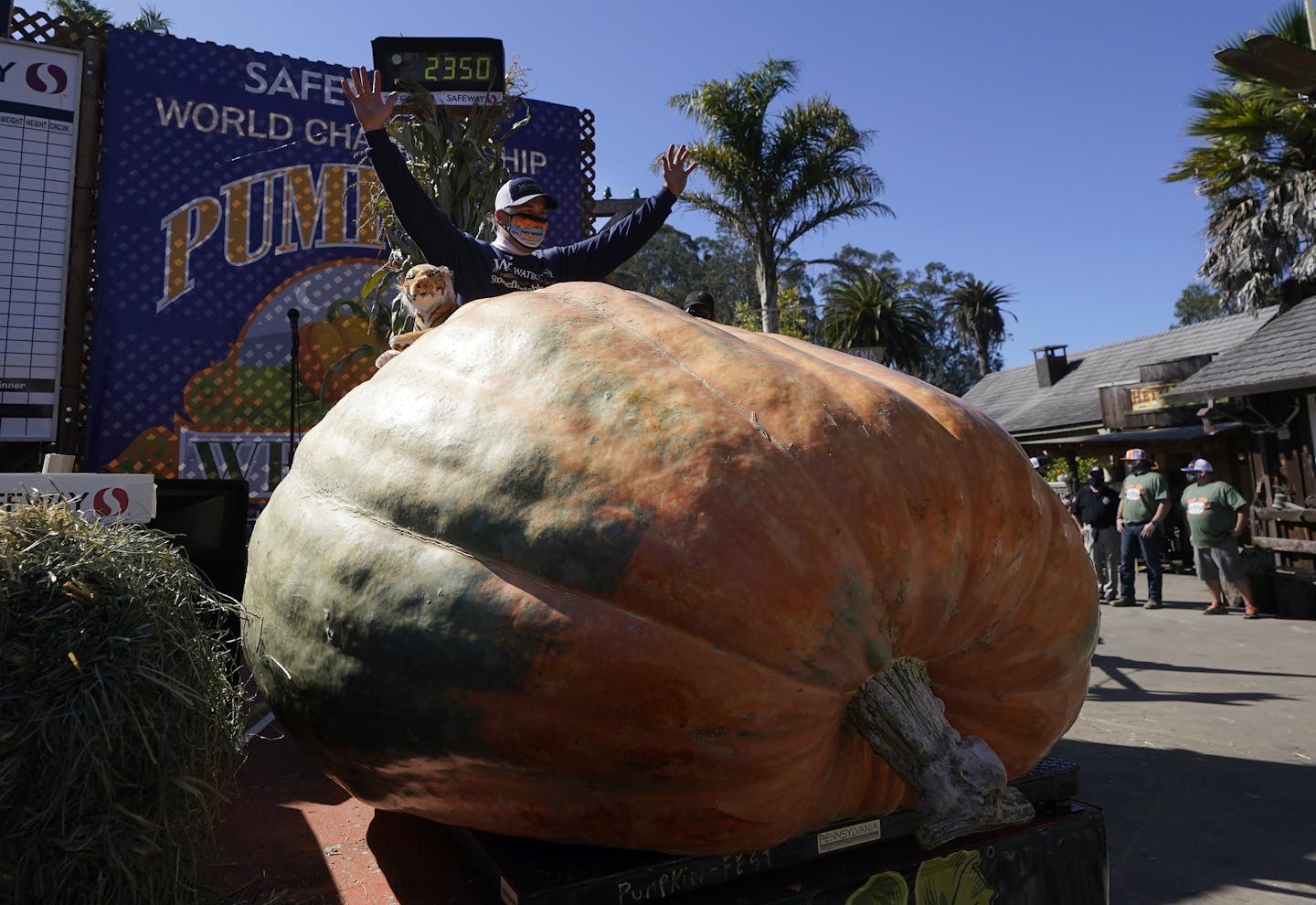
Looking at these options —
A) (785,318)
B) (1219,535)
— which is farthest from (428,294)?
(785,318)

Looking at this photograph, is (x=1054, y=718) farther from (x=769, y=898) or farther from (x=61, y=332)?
(x=61, y=332)

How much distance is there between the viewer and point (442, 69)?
6.18m

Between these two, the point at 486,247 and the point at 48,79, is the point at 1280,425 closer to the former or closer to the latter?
the point at 486,247

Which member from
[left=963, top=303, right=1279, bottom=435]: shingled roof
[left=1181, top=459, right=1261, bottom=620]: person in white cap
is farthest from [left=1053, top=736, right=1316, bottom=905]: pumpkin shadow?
[left=963, top=303, right=1279, bottom=435]: shingled roof

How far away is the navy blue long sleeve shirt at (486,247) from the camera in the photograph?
2.78 metres

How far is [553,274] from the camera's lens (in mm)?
3258

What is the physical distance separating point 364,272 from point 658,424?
925cm

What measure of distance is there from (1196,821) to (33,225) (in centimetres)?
1039

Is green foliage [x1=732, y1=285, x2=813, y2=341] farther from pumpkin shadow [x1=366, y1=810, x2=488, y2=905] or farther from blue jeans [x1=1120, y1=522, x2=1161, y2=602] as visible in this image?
pumpkin shadow [x1=366, y1=810, x2=488, y2=905]

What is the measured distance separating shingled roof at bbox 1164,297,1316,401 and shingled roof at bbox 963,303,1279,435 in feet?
25.3

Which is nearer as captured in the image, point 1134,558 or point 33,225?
point 33,225

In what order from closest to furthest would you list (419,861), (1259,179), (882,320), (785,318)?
(419,861) < (1259,179) < (785,318) < (882,320)

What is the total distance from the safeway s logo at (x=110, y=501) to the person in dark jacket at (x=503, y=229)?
120cm

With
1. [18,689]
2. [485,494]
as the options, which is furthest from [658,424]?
[18,689]
